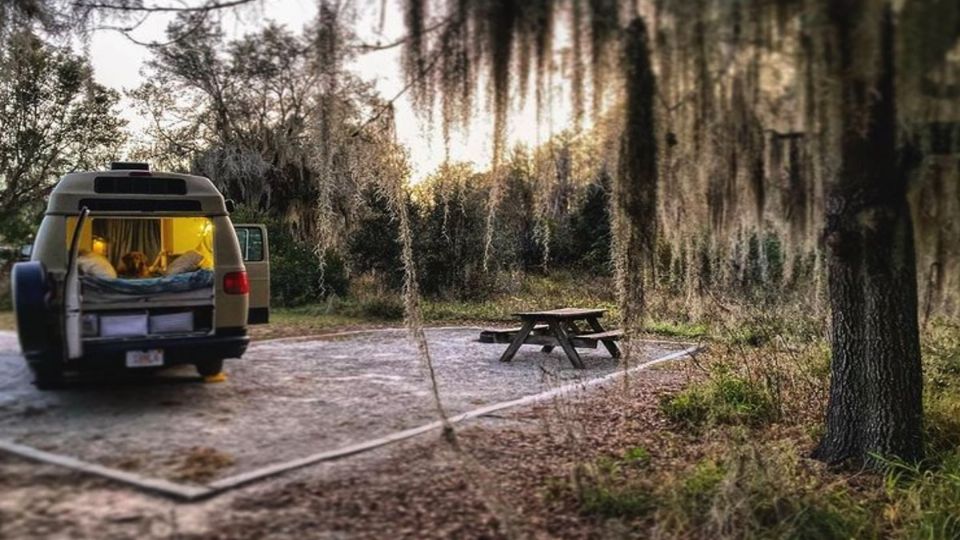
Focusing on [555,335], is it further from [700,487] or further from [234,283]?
[700,487]

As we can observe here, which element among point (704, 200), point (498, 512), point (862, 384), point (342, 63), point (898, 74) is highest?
point (342, 63)

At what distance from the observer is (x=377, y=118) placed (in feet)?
15.8

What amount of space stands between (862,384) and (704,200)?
1.88 metres

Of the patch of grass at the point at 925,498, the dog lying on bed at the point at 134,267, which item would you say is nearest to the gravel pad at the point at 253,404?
the dog lying on bed at the point at 134,267

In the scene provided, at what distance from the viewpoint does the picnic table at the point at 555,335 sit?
28.0 feet

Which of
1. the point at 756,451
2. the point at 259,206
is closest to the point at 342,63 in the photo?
the point at 756,451

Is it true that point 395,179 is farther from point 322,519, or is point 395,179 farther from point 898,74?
point 898,74

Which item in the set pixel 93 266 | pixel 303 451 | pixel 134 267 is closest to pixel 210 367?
pixel 93 266

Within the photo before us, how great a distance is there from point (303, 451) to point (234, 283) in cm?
208

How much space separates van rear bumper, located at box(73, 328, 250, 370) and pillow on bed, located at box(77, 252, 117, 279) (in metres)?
0.74

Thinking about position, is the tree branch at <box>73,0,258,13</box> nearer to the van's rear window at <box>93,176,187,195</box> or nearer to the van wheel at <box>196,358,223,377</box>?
the van's rear window at <box>93,176,187,195</box>

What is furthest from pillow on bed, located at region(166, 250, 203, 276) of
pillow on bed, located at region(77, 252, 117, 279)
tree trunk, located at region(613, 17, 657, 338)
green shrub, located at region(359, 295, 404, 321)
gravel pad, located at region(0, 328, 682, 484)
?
green shrub, located at region(359, 295, 404, 321)

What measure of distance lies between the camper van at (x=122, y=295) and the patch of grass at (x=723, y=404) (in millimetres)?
3692

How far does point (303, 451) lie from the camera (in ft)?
14.8
